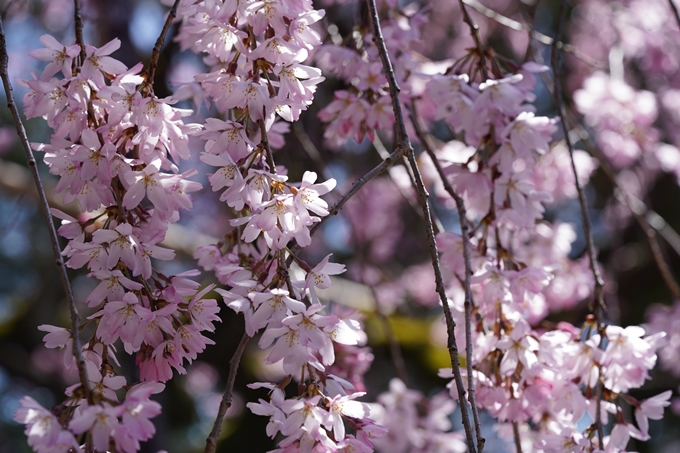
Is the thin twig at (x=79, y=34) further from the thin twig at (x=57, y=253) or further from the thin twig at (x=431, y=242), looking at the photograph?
the thin twig at (x=431, y=242)

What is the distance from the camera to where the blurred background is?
3115 millimetres

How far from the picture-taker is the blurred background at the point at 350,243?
10.2 feet

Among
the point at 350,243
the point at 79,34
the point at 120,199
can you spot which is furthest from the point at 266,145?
the point at 350,243

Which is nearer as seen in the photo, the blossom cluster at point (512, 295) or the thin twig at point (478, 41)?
the blossom cluster at point (512, 295)

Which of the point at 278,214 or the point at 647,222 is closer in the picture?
the point at 278,214

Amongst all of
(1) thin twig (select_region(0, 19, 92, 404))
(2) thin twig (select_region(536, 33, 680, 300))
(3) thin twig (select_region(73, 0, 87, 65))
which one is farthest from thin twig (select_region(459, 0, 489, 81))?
(1) thin twig (select_region(0, 19, 92, 404))

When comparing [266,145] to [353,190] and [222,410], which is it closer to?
[353,190]

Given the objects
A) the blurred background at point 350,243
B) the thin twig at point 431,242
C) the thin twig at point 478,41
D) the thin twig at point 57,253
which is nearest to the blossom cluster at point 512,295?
the thin twig at point 478,41

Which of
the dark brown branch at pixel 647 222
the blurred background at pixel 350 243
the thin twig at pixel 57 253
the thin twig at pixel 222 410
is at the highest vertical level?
the thin twig at pixel 57 253

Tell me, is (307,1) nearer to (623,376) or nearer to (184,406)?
(623,376)

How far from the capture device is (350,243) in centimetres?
328

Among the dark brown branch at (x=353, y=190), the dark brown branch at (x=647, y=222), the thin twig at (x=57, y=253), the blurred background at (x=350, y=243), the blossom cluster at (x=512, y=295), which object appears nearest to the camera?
the thin twig at (x=57, y=253)

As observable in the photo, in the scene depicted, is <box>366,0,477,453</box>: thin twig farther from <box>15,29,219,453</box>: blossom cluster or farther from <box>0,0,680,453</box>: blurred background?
<box>0,0,680,453</box>: blurred background

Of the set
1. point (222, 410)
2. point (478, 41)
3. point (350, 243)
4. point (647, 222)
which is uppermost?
point (478, 41)
